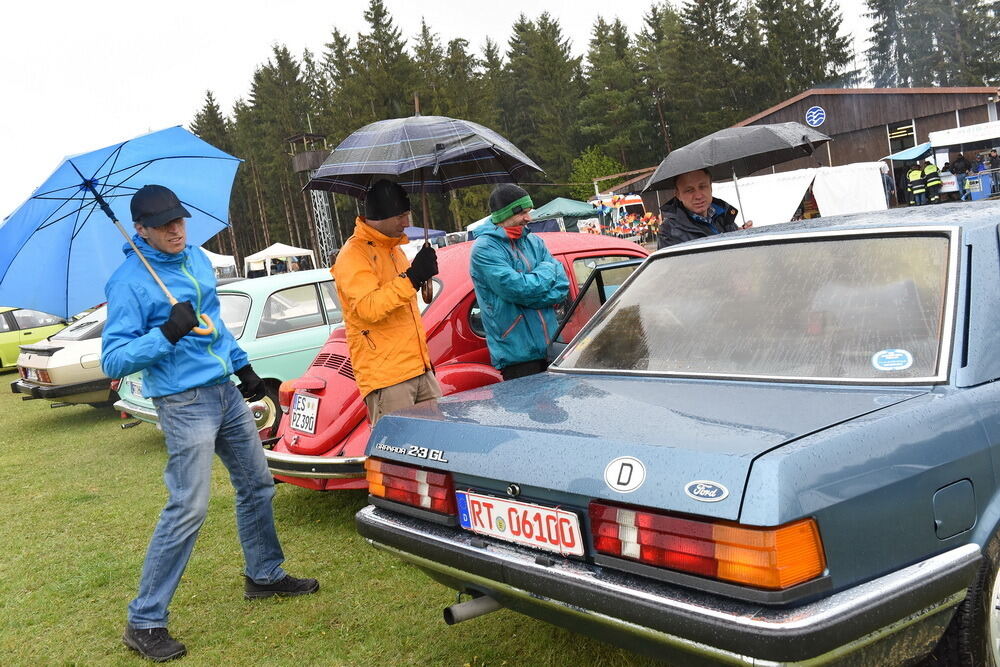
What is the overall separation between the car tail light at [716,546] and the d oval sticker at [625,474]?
61mm

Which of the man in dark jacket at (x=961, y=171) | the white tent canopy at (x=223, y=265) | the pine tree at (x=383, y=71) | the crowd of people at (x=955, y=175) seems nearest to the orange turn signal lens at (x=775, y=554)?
the crowd of people at (x=955, y=175)

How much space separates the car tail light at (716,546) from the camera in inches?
72.8

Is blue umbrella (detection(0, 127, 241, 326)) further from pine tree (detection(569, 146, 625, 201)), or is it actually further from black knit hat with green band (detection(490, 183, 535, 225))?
pine tree (detection(569, 146, 625, 201))

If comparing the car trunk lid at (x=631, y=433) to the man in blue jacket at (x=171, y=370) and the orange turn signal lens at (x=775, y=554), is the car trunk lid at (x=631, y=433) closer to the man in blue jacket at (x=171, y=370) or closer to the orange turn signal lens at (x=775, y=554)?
the orange turn signal lens at (x=775, y=554)

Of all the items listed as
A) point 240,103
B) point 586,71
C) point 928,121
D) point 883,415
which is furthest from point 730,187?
point 240,103

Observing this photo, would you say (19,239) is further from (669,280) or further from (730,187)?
(730,187)

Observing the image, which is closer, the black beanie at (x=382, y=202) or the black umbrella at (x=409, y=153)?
the black beanie at (x=382, y=202)

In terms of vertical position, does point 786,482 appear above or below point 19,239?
below

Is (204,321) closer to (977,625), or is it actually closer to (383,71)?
(977,625)

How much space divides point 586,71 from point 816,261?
79875mm

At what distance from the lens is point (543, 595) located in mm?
2293

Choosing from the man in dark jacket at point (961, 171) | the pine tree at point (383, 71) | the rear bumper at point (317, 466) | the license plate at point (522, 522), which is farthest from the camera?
the pine tree at point (383, 71)

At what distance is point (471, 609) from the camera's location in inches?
105

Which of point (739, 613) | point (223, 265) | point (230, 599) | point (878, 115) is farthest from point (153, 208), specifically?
point (878, 115)
